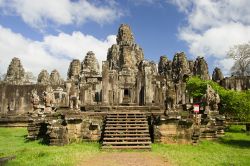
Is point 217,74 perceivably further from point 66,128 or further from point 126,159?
point 126,159

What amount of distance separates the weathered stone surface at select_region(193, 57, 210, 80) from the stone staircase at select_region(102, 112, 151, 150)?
3018 cm

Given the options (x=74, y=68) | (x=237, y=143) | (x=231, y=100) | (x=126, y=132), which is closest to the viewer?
(x=126, y=132)

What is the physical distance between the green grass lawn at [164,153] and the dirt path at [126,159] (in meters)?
0.37

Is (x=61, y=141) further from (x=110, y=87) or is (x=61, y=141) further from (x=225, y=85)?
(x=225, y=85)

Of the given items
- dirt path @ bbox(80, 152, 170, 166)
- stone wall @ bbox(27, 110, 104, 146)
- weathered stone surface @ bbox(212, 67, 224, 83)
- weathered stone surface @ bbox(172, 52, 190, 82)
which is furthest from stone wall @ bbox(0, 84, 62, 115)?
weathered stone surface @ bbox(212, 67, 224, 83)

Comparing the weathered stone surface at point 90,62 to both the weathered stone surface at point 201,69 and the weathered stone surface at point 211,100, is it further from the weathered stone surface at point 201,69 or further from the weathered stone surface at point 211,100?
the weathered stone surface at point 211,100

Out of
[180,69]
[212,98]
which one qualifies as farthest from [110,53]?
[212,98]

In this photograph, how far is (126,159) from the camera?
11578 mm

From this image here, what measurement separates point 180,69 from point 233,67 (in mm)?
14117

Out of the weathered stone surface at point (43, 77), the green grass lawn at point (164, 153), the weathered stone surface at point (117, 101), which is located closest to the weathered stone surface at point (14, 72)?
the weathered stone surface at point (43, 77)

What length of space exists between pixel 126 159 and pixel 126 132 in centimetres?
363

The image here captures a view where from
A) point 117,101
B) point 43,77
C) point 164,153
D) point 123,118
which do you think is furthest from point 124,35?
point 164,153

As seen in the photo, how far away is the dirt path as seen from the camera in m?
10.8

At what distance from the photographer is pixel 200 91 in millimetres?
32312
